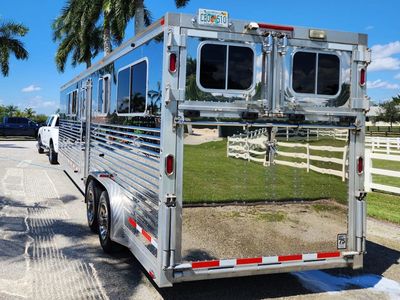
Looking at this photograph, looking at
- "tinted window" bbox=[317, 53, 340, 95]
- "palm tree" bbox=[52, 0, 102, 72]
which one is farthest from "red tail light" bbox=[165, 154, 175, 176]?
"palm tree" bbox=[52, 0, 102, 72]

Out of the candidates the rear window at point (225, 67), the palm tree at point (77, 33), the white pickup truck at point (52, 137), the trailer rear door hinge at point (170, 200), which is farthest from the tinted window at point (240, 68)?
the palm tree at point (77, 33)

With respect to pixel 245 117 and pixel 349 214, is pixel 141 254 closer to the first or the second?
pixel 245 117

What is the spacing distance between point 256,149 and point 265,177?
11.6 inches

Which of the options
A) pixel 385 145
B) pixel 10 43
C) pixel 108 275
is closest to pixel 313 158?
pixel 108 275

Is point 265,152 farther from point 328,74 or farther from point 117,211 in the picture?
point 117,211

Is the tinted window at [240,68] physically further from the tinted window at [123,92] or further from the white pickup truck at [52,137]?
the white pickup truck at [52,137]

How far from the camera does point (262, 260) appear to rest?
14.3 feet

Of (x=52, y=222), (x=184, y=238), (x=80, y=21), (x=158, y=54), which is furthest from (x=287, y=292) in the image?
(x=80, y=21)

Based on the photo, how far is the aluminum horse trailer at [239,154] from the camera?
4.03 meters

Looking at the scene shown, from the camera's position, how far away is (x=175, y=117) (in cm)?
399

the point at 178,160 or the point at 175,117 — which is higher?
the point at 175,117

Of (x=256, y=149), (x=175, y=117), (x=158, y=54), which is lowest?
(x=256, y=149)

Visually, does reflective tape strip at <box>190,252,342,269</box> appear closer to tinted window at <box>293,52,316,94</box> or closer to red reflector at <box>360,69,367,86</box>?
tinted window at <box>293,52,316,94</box>

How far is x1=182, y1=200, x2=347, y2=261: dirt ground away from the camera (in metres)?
4.22
